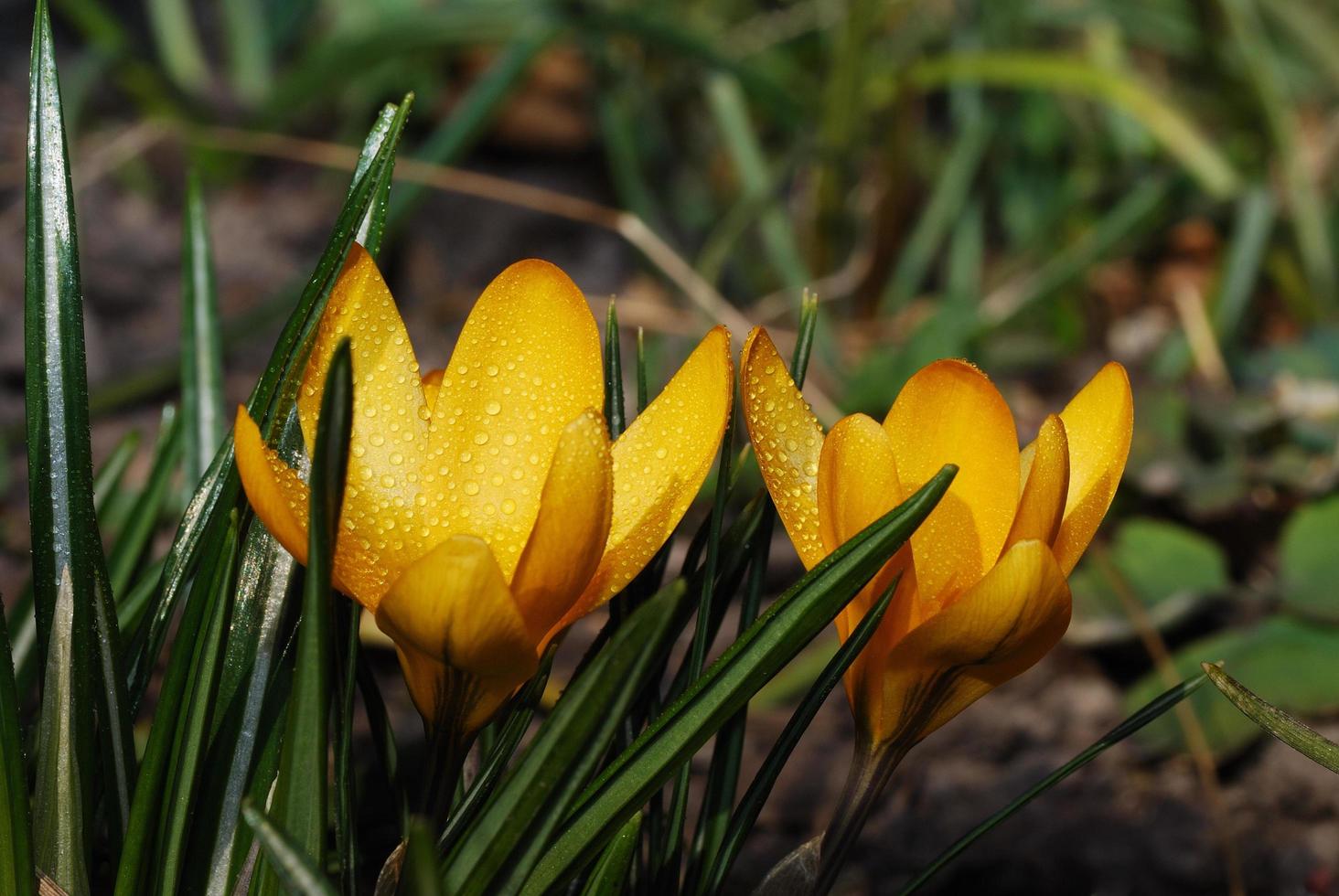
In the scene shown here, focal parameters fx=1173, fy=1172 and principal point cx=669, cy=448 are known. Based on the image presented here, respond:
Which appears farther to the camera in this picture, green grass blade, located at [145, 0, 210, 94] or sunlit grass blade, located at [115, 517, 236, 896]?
green grass blade, located at [145, 0, 210, 94]

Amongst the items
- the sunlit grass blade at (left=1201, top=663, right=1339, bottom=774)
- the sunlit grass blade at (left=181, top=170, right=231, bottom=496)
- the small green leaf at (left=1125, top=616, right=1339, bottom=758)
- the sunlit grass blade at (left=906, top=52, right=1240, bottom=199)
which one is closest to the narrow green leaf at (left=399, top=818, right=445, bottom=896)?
the sunlit grass blade at (left=1201, top=663, right=1339, bottom=774)

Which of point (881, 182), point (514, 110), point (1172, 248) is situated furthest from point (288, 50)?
point (1172, 248)

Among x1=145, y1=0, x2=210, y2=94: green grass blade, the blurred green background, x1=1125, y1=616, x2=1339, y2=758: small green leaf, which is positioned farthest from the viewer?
x1=145, y1=0, x2=210, y2=94: green grass blade

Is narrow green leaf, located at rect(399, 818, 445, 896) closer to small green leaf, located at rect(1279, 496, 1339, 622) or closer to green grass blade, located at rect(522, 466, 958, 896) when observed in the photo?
green grass blade, located at rect(522, 466, 958, 896)

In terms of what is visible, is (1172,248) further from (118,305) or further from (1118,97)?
(118,305)

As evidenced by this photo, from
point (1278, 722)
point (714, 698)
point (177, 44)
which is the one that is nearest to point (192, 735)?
point (714, 698)

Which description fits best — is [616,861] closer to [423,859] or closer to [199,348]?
[423,859]

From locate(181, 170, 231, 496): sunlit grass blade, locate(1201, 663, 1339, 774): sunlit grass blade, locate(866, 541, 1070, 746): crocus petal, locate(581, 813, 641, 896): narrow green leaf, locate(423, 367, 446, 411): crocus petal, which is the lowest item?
locate(1201, 663, 1339, 774): sunlit grass blade
